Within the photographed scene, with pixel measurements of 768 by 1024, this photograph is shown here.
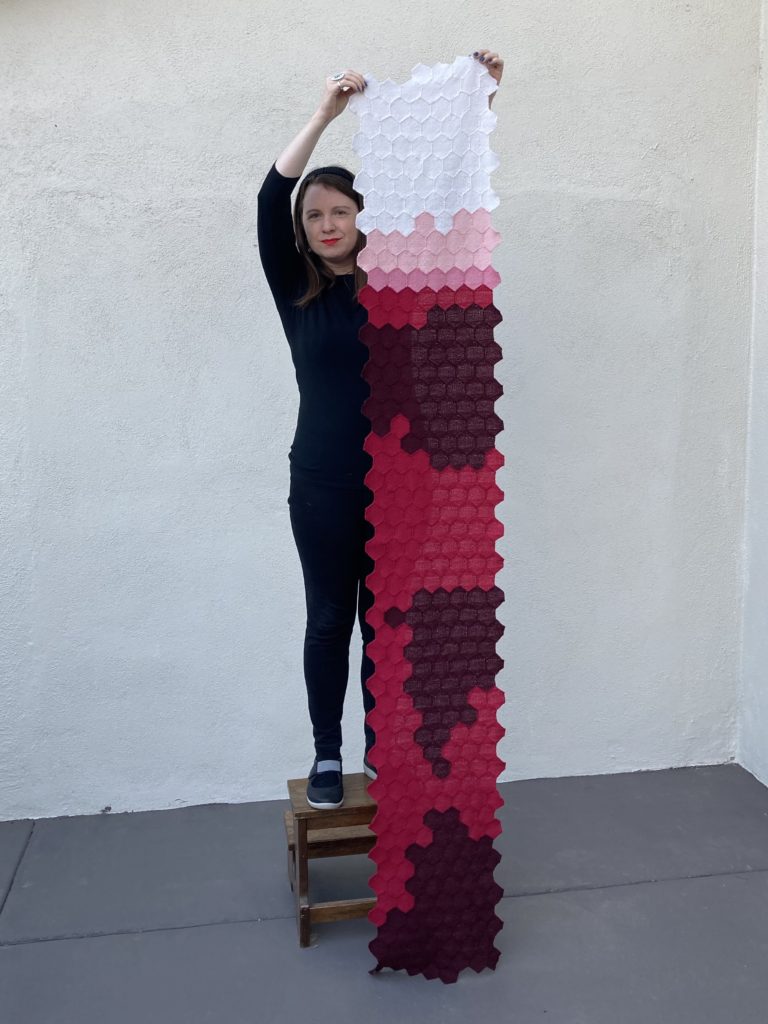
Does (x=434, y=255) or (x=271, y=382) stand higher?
(x=434, y=255)

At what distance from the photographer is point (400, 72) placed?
9.45 ft

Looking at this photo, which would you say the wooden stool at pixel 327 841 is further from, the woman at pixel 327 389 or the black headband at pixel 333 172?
the black headband at pixel 333 172

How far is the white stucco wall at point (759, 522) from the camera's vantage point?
308 cm

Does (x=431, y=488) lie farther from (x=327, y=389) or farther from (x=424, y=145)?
(x=424, y=145)

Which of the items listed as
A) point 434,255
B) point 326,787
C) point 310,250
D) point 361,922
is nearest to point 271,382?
point 310,250

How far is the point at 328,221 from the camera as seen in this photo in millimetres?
2129

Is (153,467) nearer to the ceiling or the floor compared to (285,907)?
nearer to the ceiling

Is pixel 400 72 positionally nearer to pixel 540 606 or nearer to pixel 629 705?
pixel 540 606

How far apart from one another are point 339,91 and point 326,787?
4.85ft

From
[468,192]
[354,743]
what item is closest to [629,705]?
[354,743]

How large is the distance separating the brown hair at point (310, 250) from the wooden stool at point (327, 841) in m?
1.12

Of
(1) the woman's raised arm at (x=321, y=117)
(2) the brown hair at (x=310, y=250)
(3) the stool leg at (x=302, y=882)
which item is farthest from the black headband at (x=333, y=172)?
(3) the stool leg at (x=302, y=882)

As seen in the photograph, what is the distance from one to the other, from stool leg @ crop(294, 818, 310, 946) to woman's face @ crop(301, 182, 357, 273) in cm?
126

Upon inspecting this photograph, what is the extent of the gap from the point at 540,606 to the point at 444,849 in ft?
3.76
